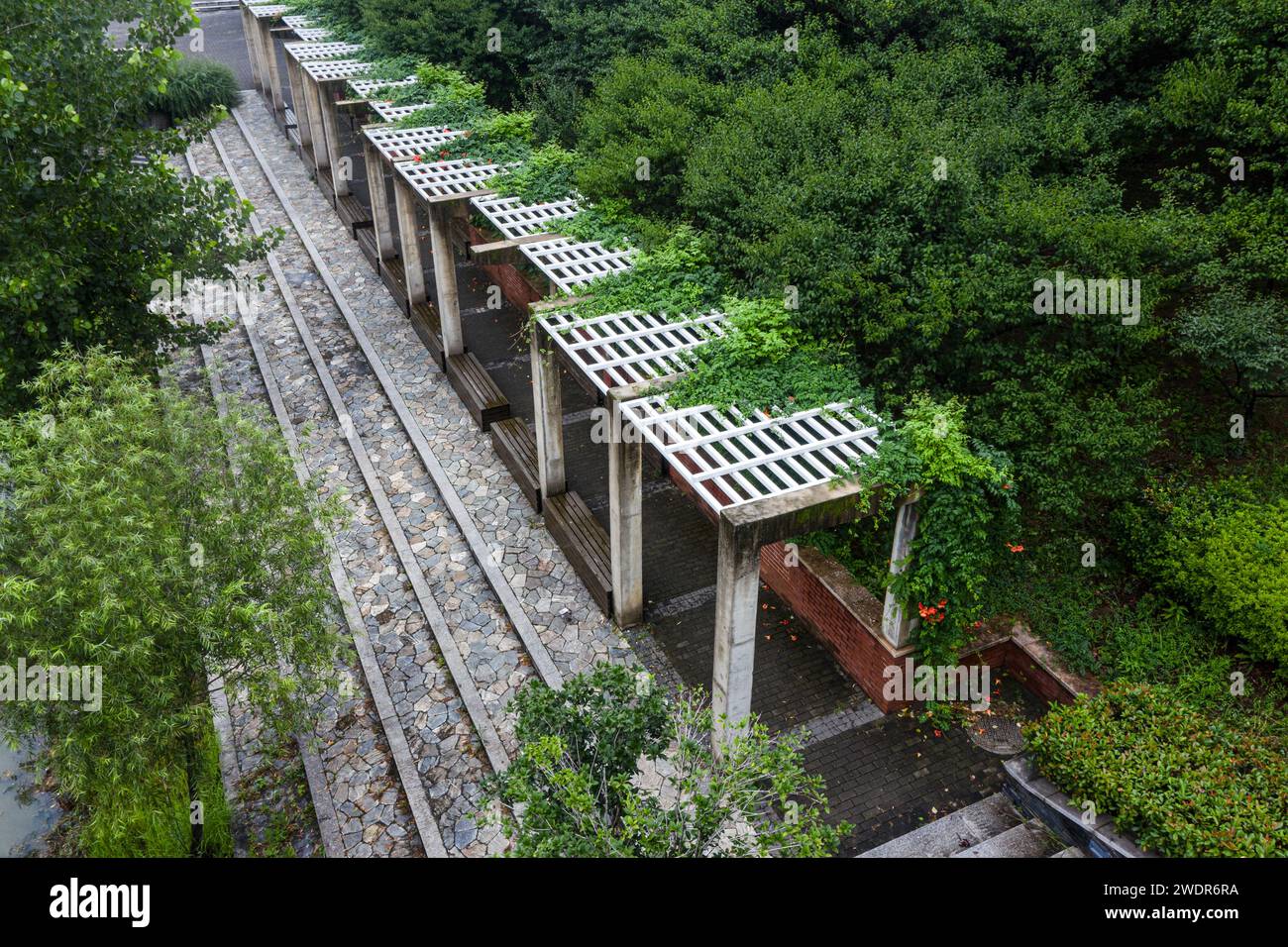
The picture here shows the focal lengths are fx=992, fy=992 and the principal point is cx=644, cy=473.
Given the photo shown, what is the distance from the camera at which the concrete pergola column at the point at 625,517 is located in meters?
11.8

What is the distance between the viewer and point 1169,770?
31.3ft

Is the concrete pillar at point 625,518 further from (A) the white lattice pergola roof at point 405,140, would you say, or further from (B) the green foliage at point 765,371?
(A) the white lattice pergola roof at point 405,140

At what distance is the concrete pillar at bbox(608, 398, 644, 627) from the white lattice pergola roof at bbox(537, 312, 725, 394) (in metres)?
0.65

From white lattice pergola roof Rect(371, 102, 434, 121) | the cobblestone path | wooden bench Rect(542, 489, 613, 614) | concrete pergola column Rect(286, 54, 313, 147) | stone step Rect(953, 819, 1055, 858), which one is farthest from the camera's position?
concrete pergola column Rect(286, 54, 313, 147)

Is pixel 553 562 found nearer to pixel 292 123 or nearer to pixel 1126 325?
pixel 1126 325

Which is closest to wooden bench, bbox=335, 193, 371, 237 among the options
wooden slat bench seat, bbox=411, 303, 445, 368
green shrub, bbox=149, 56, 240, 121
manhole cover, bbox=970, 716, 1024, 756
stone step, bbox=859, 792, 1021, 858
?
wooden slat bench seat, bbox=411, 303, 445, 368

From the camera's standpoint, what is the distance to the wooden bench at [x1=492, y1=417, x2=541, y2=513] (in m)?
15.5

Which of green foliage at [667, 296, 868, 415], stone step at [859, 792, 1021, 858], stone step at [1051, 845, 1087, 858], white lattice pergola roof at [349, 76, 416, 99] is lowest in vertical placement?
stone step at [859, 792, 1021, 858]

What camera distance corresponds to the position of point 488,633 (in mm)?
13266

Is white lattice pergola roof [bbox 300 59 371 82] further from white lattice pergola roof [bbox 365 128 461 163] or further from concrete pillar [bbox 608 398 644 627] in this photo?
concrete pillar [bbox 608 398 644 627]

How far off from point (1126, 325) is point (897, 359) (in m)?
2.62

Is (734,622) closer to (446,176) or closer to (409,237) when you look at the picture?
(446,176)

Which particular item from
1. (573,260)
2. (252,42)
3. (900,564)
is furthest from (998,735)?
(252,42)

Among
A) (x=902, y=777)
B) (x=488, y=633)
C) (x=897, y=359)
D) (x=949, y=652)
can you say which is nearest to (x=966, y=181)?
(x=897, y=359)
